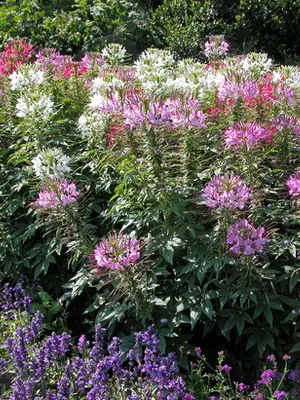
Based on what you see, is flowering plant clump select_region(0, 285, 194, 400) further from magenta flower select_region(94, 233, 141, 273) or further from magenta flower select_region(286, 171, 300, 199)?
magenta flower select_region(286, 171, 300, 199)

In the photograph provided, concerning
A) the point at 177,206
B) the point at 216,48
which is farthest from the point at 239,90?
the point at 216,48

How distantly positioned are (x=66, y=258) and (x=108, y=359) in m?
1.26

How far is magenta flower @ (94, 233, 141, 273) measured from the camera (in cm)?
276

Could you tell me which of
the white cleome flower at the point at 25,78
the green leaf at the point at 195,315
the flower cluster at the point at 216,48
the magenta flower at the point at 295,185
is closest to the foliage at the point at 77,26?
the flower cluster at the point at 216,48

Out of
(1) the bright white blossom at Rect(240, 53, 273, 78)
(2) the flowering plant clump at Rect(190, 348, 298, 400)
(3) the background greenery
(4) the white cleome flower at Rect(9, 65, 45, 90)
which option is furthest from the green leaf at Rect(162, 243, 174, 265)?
(3) the background greenery

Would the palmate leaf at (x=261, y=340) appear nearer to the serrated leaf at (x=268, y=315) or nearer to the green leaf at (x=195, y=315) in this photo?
the serrated leaf at (x=268, y=315)

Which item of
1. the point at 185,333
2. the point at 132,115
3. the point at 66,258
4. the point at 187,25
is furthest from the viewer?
the point at 187,25

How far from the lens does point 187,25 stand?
8.54 meters

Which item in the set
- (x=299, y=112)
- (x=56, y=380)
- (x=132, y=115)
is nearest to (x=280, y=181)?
(x=299, y=112)

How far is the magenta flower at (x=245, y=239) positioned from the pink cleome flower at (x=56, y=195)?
87 cm

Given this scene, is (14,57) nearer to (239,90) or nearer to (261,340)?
(239,90)

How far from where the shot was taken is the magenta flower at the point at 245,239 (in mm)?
2760

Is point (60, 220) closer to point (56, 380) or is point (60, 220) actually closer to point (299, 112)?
point (56, 380)

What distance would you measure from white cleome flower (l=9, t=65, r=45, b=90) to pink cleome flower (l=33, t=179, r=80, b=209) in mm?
971
